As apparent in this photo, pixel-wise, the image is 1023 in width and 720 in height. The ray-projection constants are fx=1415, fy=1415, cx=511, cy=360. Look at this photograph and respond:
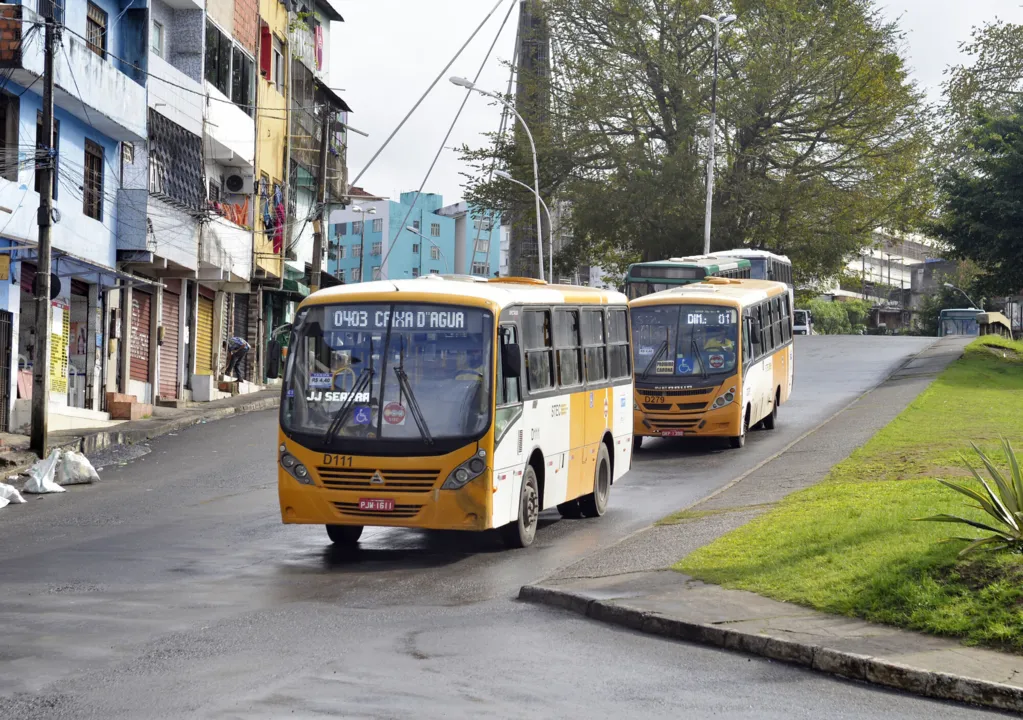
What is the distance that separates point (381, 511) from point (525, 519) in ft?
5.97

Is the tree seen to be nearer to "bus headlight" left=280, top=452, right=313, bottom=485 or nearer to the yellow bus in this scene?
the yellow bus

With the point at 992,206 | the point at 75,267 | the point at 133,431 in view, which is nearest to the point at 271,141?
the point at 75,267

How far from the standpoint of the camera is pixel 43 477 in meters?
20.0

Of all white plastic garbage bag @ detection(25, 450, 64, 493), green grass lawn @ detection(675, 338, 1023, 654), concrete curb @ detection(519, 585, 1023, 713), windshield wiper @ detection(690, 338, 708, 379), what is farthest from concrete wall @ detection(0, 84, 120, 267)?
concrete curb @ detection(519, 585, 1023, 713)

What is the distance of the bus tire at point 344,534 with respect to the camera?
46.3 ft

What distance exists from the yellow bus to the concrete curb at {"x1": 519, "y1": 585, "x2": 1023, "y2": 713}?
13579 millimetres

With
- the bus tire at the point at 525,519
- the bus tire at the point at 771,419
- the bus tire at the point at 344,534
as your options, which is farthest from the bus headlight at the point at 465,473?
the bus tire at the point at 771,419

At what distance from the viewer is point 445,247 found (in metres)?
123

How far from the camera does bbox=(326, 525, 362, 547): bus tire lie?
14109mm

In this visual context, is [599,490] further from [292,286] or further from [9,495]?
[292,286]

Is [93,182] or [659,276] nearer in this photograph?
[93,182]

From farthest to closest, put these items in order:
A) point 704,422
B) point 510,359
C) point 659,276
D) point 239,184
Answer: point 239,184
point 659,276
point 704,422
point 510,359

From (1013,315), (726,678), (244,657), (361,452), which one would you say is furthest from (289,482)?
(1013,315)

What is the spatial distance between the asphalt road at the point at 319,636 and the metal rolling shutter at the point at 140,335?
59.5 ft
